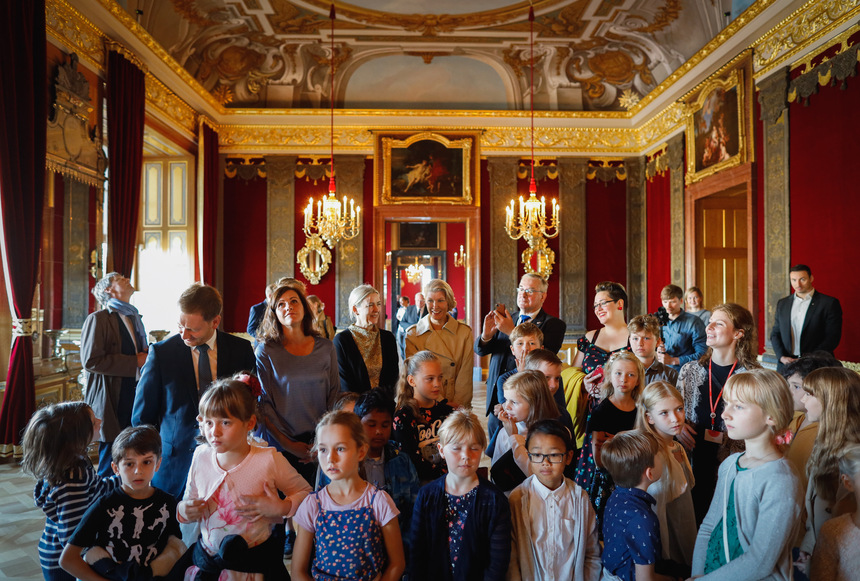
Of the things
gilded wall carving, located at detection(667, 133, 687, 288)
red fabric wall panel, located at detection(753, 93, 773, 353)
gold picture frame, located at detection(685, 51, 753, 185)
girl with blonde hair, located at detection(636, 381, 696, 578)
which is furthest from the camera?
gilded wall carving, located at detection(667, 133, 687, 288)

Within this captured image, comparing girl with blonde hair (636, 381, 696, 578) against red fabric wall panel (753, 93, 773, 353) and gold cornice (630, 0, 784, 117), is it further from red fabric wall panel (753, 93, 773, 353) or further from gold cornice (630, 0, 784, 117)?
gold cornice (630, 0, 784, 117)

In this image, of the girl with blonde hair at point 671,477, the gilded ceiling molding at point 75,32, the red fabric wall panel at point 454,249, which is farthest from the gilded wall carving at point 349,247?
the girl with blonde hair at point 671,477

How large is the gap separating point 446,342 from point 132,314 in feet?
9.02

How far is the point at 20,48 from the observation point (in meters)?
5.30

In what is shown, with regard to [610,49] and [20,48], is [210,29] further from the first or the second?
[610,49]

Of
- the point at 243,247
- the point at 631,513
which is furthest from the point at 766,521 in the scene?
the point at 243,247

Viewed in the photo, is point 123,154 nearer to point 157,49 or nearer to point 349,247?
point 157,49

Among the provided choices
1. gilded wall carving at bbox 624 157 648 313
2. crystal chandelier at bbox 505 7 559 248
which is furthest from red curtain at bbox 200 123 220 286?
gilded wall carving at bbox 624 157 648 313

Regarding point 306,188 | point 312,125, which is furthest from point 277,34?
point 306,188

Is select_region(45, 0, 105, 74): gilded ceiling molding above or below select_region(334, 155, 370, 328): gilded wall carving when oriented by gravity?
above

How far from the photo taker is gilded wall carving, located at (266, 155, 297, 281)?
11125 mm

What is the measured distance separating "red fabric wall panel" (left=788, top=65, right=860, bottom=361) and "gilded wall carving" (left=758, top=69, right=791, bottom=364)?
95 mm

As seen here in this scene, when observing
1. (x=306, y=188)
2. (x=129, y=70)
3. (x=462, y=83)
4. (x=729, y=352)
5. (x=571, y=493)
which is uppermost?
(x=462, y=83)

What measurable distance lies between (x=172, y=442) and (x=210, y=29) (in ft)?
28.5
